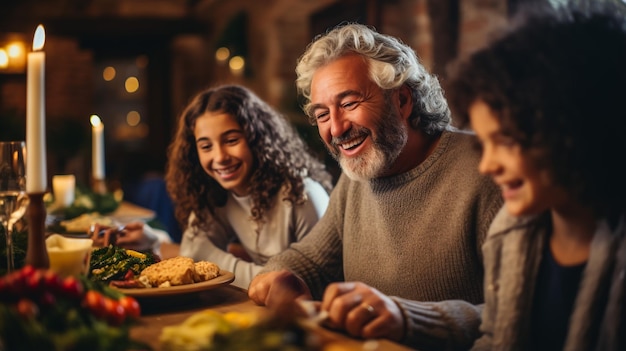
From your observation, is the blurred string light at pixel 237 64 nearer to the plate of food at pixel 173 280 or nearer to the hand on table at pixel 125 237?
the hand on table at pixel 125 237

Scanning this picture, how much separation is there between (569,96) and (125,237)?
1566 mm

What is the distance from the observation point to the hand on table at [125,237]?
85.9 inches

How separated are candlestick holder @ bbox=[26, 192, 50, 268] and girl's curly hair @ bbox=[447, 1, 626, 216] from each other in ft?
2.77

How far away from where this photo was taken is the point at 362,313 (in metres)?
1.26

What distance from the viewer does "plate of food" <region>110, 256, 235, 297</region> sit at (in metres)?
1.50

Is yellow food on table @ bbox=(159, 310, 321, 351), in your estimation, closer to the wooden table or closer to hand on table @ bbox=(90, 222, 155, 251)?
the wooden table

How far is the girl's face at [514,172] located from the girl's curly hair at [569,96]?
0.05 ft

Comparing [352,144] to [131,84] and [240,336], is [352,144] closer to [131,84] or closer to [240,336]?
[240,336]

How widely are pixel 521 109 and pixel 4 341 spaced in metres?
0.83

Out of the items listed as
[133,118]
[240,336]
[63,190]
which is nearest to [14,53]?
[63,190]

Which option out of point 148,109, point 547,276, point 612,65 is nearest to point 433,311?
point 547,276

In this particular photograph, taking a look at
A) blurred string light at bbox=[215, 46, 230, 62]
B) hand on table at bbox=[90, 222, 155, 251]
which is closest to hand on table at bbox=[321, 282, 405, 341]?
hand on table at bbox=[90, 222, 155, 251]

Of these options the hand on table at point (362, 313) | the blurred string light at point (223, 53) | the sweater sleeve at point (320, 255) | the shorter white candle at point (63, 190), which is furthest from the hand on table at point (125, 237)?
the blurred string light at point (223, 53)

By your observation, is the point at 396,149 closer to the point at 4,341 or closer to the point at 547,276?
the point at 547,276
